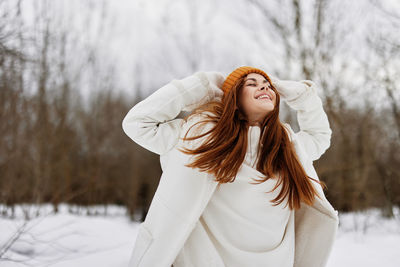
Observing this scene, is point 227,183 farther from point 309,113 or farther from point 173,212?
point 309,113

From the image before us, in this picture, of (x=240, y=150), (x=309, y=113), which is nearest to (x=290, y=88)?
(x=309, y=113)

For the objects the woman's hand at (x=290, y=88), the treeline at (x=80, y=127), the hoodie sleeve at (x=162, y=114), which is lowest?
the treeline at (x=80, y=127)

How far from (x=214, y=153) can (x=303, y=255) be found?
858 millimetres

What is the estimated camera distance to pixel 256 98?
5.24 ft

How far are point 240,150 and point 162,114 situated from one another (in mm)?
456

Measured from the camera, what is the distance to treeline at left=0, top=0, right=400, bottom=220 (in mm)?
3150

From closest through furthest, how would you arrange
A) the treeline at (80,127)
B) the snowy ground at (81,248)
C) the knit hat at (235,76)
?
the knit hat at (235,76) < the snowy ground at (81,248) < the treeline at (80,127)

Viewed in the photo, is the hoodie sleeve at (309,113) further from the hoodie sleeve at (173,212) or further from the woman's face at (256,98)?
the hoodie sleeve at (173,212)

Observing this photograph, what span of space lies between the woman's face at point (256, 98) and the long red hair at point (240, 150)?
1.2 inches

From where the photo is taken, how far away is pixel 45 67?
4191 mm

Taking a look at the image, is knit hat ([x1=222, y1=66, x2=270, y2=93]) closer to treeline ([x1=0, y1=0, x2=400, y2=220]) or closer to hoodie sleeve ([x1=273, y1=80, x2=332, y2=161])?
hoodie sleeve ([x1=273, y1=80, x2=332, y2=161])

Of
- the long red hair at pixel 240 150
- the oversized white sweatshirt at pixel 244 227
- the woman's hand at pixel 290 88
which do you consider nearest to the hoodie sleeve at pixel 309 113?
the woman's hand at pixel 290 88

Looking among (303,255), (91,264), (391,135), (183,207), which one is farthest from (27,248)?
(391,135)

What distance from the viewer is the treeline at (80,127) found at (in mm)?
3150
